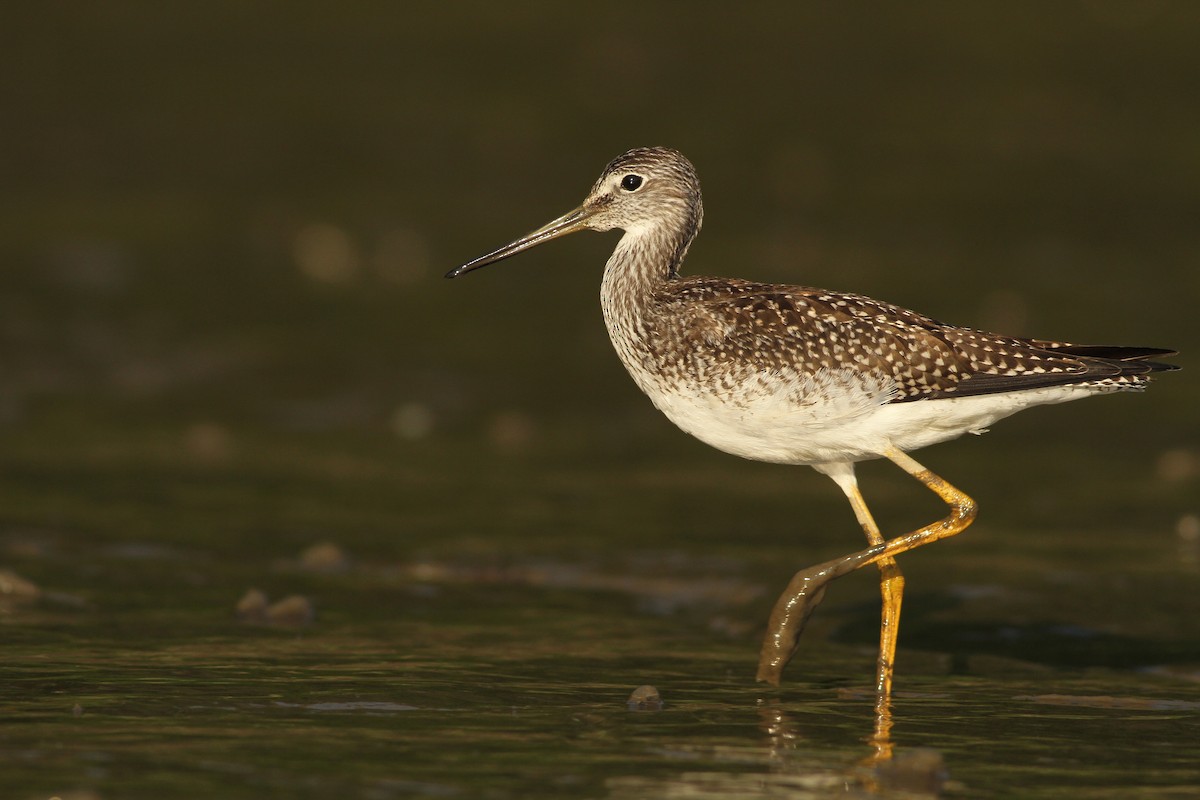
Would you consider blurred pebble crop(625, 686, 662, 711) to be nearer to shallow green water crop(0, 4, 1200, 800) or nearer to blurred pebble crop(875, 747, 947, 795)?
shallow green water crop(0, 4, 1200, 800)

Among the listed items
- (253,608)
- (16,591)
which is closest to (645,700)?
(253,608)

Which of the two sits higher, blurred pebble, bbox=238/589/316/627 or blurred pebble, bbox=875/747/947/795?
blurred pebble, bbox=238/589/316/627

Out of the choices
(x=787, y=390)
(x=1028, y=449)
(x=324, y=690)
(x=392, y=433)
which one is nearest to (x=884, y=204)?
(x=1028, y=449)

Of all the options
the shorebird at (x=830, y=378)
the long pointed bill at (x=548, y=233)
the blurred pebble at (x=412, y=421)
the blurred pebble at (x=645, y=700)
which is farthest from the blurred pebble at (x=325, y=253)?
the blurred pebble at (x=645, y=700)

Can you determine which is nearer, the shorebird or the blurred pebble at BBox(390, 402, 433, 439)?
the shorebird

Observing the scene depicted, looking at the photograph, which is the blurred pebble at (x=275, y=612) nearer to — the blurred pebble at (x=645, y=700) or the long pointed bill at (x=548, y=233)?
the long pointed bill at (x=548, y=233)

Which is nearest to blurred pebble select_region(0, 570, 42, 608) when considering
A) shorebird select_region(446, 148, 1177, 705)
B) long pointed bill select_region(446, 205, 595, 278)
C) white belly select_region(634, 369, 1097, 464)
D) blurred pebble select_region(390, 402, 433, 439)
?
long pointed bill select_region(446, 205, 595, 278)

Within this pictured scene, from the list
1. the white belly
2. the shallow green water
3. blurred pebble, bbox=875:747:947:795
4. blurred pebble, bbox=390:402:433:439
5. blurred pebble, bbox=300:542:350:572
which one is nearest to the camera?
blurred pebble, bbox=875:747:947:795

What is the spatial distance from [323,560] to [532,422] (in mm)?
5299

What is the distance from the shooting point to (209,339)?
1948 cm

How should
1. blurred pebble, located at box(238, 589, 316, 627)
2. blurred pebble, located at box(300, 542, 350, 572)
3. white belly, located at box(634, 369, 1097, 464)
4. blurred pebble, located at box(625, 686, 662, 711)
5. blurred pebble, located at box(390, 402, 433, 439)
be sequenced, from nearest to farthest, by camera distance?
blurred pebble, located at box(625, 686, 662, 711)
white belly, located at box(634, 369, 1097, 464)
blurred pebble, located at box(238, 589, 316, 627)
blurred pebble, located at box(300, 542, 350, 572)
blurred pebble, located at box(390, 402, 433, 439)

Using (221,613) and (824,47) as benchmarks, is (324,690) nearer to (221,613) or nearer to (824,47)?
(221,613)

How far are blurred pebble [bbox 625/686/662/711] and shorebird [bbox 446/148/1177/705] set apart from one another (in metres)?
1.04

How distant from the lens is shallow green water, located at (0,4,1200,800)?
8.30 metres
